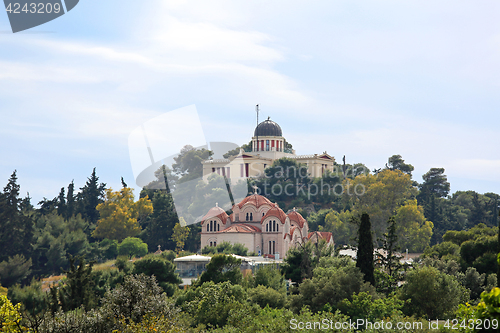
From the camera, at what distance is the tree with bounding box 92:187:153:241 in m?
81.4

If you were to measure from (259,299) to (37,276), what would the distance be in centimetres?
4117

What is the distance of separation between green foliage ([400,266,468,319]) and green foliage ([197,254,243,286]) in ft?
39.8

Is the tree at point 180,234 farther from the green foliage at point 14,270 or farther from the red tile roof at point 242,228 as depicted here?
the green foliage at point 14,270

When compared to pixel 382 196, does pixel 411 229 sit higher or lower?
lower

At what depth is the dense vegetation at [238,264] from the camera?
23062mm

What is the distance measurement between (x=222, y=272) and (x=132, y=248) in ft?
136

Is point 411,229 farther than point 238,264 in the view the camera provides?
Yes

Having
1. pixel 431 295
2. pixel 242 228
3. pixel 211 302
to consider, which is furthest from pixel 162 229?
pixel 431 295

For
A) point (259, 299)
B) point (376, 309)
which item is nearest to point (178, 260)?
point (259, 299)

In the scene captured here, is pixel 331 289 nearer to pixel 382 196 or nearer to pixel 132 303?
pixel 132 303

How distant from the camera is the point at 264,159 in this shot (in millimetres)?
103500

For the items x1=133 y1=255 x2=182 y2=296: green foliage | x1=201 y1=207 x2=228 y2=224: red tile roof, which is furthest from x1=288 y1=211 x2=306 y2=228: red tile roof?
x1=133 y1=255 x2=182 y2=296: green foliage

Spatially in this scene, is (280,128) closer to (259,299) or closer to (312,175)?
(312,175)

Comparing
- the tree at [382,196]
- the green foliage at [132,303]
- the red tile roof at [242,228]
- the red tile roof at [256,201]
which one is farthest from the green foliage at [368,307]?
the tree at [382,196]
